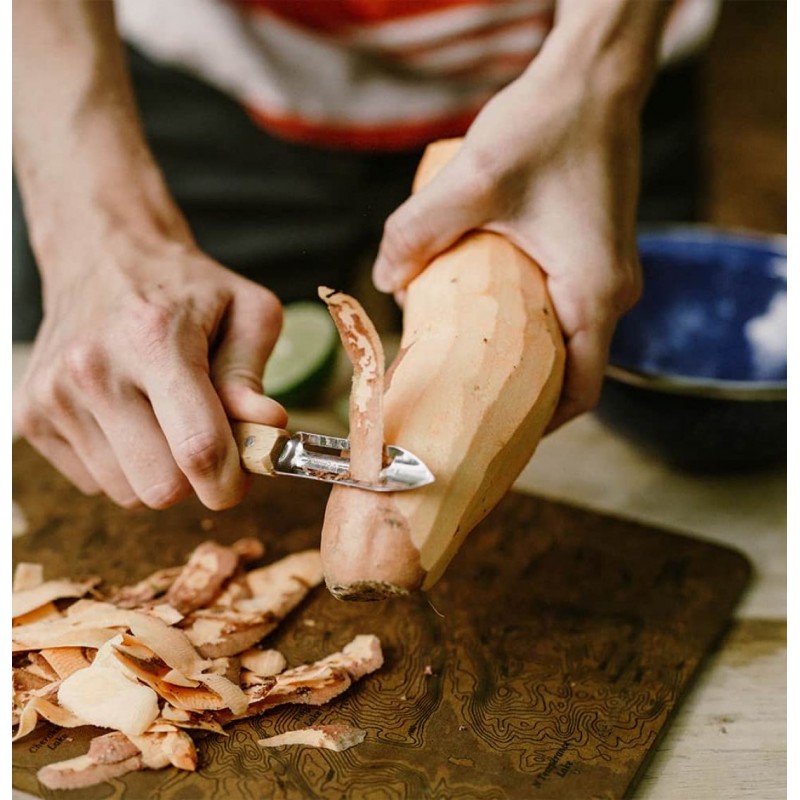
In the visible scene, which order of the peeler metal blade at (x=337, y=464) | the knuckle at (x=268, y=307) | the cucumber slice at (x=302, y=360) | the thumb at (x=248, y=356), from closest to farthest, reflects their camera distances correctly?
the peeler metal blade at (x=337, y=464), the thumb at (x=248, y=356), the knuckle at (x=268, y=307), the cucumber slice at (x=302, y=360)

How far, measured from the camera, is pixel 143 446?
0.97 meters

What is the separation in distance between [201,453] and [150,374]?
10 centimetres

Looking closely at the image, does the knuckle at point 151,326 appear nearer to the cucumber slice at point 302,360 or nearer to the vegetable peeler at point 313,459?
the vegetable peeler at point 313,459

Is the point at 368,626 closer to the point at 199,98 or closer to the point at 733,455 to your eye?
the point at 733,455

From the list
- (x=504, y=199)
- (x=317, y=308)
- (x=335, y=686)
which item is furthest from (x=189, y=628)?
(x=317, y=308)

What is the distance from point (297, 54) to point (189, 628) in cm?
97

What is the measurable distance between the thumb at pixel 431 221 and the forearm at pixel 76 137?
0.29 metres

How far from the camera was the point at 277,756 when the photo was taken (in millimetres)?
895

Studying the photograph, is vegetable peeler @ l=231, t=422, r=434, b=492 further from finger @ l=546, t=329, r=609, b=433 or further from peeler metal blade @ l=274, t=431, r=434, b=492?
finger @ l=546, t=329, r=609, b=433

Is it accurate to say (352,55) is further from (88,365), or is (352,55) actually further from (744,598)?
(744,598)

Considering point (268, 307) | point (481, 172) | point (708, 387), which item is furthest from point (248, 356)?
point (708, 387)

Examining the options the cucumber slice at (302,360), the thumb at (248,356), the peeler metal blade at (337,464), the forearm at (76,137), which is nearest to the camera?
the peeler metal blade at (337,464)

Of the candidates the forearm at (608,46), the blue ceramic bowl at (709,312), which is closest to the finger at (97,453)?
the forearm at (608,46)

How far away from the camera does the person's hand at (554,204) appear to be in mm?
1010
